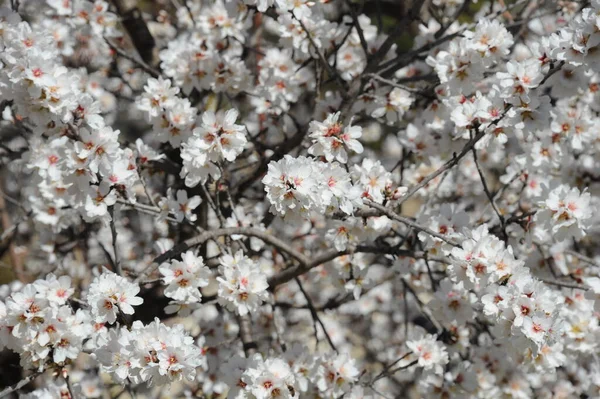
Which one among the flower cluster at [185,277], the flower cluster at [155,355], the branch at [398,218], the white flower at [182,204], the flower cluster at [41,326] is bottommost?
the flower cluster at [41,326]

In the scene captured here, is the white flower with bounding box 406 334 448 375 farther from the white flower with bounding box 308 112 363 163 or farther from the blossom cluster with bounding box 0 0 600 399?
the white flower with bounding box 308 112 363 163

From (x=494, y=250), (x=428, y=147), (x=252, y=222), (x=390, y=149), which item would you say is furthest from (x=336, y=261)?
(x=390, y=149)

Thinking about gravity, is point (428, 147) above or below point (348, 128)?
above

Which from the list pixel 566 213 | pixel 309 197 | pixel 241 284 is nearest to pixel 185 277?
pixel 241 284

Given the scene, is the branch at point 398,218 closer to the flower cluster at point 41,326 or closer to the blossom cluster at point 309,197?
the blossom cluster at point 309,197

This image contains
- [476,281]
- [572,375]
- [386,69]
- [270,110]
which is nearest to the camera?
[476,281]

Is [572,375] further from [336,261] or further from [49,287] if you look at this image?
[49,287]

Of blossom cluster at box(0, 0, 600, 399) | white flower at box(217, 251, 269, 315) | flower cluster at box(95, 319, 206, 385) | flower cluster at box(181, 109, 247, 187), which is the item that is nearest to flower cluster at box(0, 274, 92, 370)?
blossom cluster at box(0, 0, 600, 399)

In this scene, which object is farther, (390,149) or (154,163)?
(390,149)

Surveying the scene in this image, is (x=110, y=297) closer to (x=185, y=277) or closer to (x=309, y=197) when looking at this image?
(x=185, y=277)

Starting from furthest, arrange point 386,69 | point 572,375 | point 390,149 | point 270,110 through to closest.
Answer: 1. point 390,149
2. point 572,375
3. point 270,110
4. point 386,69

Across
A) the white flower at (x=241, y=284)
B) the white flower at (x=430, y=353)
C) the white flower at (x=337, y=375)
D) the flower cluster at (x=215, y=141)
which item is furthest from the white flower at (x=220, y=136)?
the white flower at (x=430, y=353)
